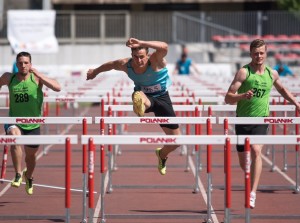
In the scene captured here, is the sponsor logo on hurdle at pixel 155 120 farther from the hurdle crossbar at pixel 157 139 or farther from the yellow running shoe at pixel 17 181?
the yellow running shoe at pixel 17 181

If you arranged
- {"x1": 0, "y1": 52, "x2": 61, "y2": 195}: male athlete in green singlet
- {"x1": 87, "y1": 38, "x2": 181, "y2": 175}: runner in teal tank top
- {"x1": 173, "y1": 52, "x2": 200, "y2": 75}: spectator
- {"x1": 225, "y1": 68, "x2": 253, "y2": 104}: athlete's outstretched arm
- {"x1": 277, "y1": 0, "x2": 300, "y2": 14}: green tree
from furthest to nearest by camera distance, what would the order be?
{"x1": 277, "y1": 0, "x2": 300, "y2": 14}: green tree, {"x1": 173, "y1": 52, "x2": 200, "y2": 75}: spectator, {"x1": 0, "y1": 52, "x2": 61, "y2": 195}: male athlete in green singlet, {"x1": 87, "y1": 38, "x2": 181, "y2": 175}: runner in teal tank top, {"x1": 225, "y1": 68, "x2": 253, "y2": 104}: athlete's outstretched arm

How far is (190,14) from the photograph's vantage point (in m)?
42.6

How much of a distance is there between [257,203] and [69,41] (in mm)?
28941

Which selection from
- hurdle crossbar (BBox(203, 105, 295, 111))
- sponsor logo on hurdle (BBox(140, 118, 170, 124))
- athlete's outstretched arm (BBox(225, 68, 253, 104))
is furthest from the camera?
hurdle crossbar (BBox(203, 105, 295, 111))

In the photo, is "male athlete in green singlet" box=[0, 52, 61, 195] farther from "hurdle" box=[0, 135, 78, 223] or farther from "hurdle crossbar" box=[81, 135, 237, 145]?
"hurdle crossbar" box=[81, 135, 237, 145]

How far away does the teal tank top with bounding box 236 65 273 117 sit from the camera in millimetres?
12133

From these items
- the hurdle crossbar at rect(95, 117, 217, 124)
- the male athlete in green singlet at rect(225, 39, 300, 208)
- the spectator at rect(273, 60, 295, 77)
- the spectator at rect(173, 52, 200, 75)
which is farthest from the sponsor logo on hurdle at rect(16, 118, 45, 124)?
the spectator at rect(173, 52, 200, 75)

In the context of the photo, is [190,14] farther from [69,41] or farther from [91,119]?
[91,119]

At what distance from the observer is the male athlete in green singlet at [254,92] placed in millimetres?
11844

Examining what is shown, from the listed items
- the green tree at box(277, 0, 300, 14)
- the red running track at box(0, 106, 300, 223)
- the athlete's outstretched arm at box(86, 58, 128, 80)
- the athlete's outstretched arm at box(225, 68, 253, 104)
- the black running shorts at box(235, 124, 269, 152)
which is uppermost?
the green tree at box(277, 0, 300, 14)

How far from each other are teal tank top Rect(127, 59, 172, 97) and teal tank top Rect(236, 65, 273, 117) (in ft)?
3.38

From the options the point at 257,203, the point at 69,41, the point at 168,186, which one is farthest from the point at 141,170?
the point at 69,41

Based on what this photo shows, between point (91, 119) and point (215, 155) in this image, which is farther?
point (215, 155)

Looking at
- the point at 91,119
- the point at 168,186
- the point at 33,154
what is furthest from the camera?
the point at 168,186
